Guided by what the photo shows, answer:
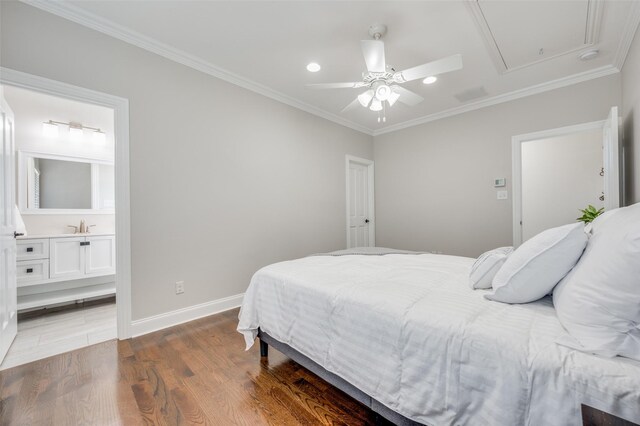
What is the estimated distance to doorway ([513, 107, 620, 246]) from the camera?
11.4 feet

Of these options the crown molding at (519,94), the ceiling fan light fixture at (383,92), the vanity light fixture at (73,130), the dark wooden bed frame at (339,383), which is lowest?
the dark wooden bed frame at (339,383)

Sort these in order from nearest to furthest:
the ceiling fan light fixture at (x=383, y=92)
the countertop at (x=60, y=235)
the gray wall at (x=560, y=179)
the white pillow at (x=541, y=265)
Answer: the white pillow at (x=541, y=265) < the ceiling fan light fixture at (x=383, y=92) < the countertop at (x=60, y=235) < the gray wall at (x=560, y=179)

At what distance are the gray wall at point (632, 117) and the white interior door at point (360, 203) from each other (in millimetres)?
3124

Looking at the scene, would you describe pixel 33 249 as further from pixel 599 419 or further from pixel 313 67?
pixel 599 419

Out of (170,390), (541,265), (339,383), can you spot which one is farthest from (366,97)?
A: (170,390)

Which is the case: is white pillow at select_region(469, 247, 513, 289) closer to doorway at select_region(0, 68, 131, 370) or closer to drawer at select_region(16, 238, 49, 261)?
doorway at select_region(0, 68, 131, 370)

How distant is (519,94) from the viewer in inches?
134

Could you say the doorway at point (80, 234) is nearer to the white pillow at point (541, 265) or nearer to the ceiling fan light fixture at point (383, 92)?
the ceiling fan light fixture at point (383, 92)

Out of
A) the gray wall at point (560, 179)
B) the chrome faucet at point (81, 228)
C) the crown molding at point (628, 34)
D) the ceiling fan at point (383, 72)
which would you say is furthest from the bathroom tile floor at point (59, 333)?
the gray wall at point (560, 179)

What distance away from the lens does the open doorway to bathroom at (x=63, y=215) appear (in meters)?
2.93

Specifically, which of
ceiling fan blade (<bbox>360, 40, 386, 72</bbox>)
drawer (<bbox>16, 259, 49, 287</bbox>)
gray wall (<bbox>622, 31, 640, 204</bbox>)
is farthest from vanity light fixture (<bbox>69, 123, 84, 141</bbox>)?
gray wall (<bbox>622, 31, 640, 204</bbox>)

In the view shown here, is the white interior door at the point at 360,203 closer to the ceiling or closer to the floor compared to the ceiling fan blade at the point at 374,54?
closer to the floor

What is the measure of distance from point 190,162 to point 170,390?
6.43ft

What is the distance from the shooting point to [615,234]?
91cm
